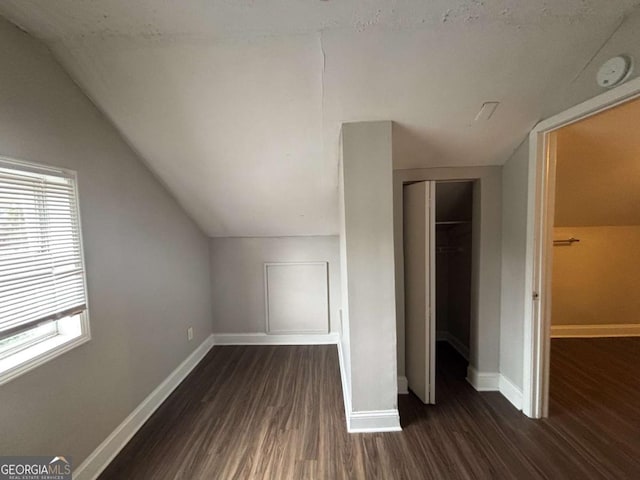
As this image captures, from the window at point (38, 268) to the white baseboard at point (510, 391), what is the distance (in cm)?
292

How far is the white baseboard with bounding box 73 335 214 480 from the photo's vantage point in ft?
4.88

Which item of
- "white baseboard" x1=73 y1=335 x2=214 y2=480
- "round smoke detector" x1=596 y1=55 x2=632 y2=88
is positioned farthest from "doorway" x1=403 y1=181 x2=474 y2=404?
"white baseboard" x1=73 y1=335 x2=214 y2=480

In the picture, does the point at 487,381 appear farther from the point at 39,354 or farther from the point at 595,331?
the point at 39,354

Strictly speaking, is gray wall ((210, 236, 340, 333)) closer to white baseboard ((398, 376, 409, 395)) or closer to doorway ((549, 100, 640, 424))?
white baseboard ((398, 376, 409, 395))

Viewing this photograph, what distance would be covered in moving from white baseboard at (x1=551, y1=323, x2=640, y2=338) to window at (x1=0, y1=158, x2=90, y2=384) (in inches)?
182

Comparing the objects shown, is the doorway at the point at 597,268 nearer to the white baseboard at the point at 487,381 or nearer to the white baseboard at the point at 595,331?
the white baseboard at the point at 595,331

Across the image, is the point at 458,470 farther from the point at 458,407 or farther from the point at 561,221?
the point at 561,221

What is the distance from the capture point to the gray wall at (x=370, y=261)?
1.73 metres

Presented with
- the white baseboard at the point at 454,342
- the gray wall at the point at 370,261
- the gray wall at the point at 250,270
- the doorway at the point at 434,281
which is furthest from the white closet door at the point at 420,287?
the gray wall at the point at 250,270

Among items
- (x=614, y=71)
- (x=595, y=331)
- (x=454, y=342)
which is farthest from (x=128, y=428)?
(x=595, y=331)

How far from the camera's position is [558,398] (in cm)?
209

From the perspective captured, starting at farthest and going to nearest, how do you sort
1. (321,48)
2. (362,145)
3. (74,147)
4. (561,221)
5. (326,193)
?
(561,221)
(326,193)
(362,145)
(74,147)
(321,48)

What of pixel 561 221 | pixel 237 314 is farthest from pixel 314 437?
pixel 561 221

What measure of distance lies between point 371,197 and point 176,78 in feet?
4.39
